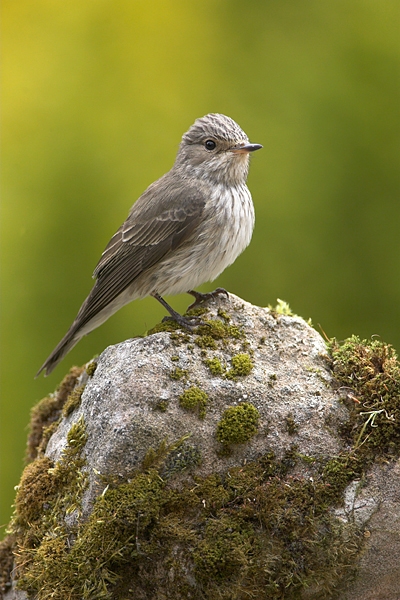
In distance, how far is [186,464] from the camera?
358cm

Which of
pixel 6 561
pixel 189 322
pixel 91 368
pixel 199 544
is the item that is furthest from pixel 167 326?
pixel 6 561

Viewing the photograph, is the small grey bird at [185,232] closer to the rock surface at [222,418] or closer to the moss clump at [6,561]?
the rock surface at [222,418]

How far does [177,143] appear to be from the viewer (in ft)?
21.9

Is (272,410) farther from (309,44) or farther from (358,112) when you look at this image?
(309,44)

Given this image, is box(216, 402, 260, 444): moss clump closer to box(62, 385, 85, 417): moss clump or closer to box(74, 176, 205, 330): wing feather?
box(62, 385, 85, 417): moss clump

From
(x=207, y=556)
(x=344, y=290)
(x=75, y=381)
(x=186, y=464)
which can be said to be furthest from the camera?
(x=344, y=290)

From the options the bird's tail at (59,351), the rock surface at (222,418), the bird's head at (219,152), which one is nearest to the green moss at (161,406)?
the rock surface at (222,418)

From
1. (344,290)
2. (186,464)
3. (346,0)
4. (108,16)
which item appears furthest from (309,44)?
(186,464)

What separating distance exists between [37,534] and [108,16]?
493 cm

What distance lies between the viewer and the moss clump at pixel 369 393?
367cm

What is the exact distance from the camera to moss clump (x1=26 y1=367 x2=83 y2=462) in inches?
190

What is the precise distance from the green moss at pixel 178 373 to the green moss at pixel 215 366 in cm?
Result: 14

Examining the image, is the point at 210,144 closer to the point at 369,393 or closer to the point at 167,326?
the point at 167,326

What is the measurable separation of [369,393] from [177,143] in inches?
140
